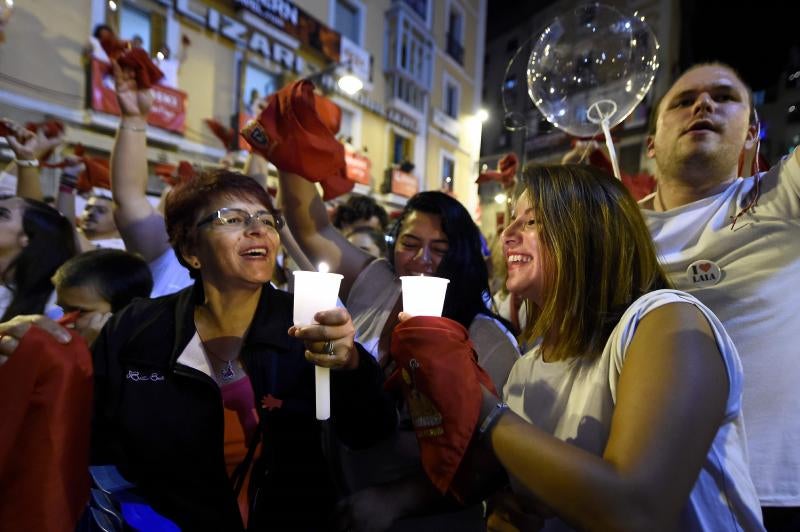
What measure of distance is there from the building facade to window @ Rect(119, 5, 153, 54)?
23 millimetres

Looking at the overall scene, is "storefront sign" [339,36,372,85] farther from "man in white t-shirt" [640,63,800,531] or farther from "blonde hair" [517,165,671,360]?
"blonde hair" [517,165,671,360]

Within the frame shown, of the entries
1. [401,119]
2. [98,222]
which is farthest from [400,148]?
[98,222]

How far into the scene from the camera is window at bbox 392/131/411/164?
18.6m

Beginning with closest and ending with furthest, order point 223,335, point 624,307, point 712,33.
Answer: point 624,307 < point 223,335 < point 712,33

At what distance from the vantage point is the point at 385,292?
93.9 inches

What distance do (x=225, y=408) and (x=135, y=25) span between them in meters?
12.4

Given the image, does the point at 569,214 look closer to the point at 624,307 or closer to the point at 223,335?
the point at 624,307

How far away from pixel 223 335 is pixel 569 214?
1.38 meters

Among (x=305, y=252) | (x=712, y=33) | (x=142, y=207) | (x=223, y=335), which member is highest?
(x=712, y=33)

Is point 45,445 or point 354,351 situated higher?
point 354,351

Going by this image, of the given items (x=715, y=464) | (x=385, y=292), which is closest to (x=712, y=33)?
(x=385, y=292)

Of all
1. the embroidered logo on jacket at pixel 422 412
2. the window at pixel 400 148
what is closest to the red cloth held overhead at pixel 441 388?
the embroidered logo on jacket at pixel 422 412

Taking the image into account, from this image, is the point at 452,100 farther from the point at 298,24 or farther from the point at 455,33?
the point at 298,24

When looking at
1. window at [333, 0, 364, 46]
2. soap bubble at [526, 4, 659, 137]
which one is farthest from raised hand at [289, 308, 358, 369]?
window at [333, 0, 364, 46]
